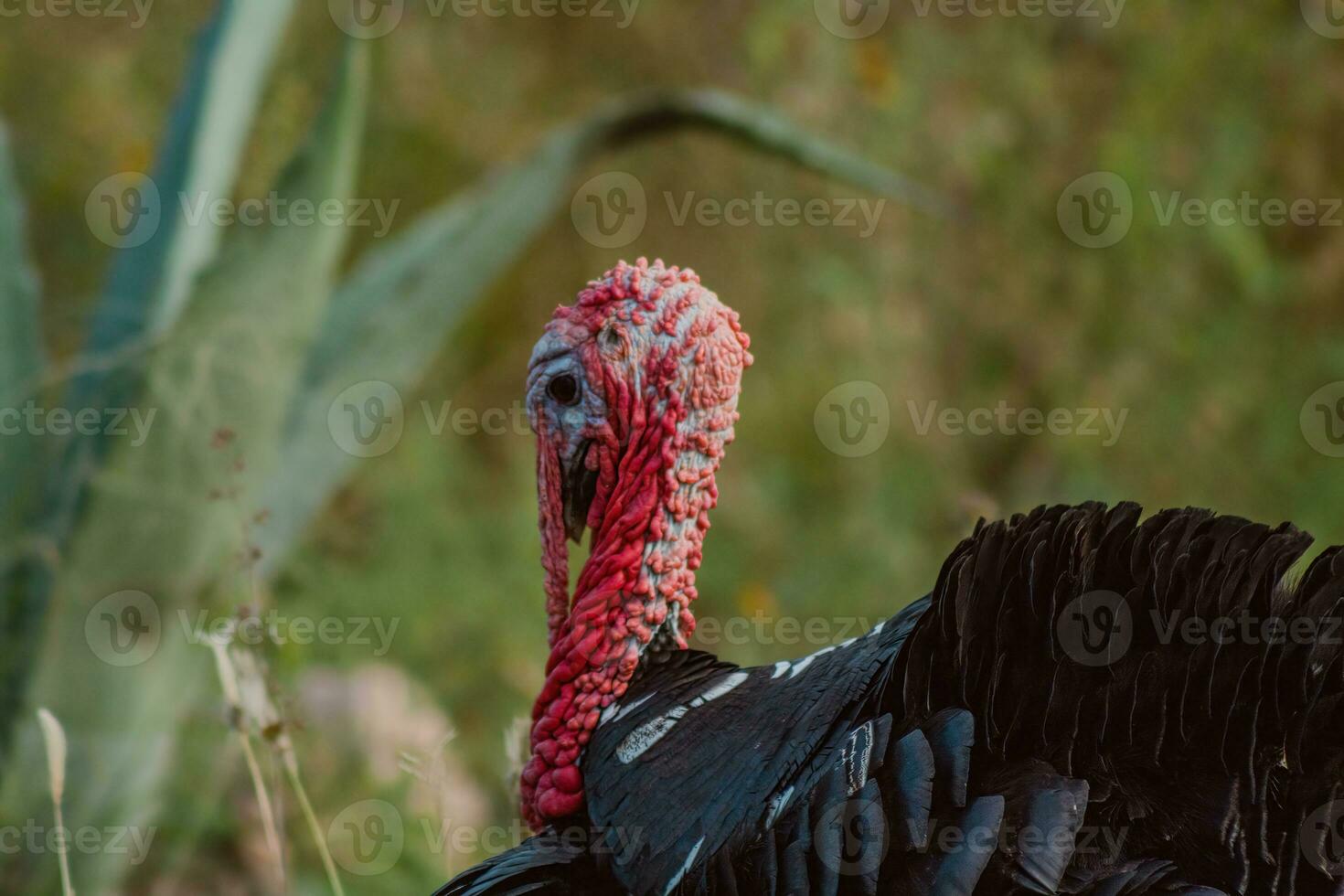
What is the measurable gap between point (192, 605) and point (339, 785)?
1.08 meters

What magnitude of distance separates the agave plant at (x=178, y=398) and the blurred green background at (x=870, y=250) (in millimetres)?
2025

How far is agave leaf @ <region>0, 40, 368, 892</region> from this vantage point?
3.71 metres

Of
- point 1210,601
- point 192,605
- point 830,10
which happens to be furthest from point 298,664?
point 830,10

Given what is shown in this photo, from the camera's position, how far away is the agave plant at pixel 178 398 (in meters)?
3.72

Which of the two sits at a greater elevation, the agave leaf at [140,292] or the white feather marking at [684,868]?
the agave leaf at [140,292]

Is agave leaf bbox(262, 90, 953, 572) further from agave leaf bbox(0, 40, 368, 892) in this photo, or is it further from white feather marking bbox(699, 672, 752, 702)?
white feather marking bbox(699, 672, 752, 702)

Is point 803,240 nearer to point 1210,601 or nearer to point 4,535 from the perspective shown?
point 4,535

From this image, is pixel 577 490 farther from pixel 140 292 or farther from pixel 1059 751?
pixel 140 292

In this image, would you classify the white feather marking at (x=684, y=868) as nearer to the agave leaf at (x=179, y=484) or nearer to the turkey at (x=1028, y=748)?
the turkey at (x=1028, y=748)

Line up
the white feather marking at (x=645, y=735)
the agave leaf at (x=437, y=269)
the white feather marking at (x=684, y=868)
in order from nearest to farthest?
the white feather marking at (x=684, y=868) < the white feather marking at (x=645, y=735) < the agave leaf at (x=437, y=269)

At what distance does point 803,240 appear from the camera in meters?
6.77

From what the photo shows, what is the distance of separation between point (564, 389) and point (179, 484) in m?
1.80

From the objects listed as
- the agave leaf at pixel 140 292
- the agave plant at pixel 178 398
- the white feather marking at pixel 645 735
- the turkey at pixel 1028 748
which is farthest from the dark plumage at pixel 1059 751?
the agave leaf at pixel 140 292

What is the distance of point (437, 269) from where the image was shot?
13.8 feet
